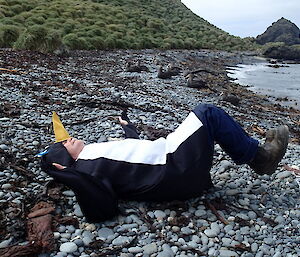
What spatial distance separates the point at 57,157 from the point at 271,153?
6.50ft

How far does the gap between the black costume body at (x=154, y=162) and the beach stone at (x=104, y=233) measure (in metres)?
0.11

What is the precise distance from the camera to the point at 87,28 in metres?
23.5

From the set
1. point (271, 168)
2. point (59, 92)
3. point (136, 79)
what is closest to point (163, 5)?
point (136, 79)

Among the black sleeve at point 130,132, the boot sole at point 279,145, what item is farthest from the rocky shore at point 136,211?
the black sleeve at point 130,132

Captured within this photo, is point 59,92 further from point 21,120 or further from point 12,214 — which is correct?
point 12,214

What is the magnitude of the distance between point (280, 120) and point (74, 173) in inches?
275

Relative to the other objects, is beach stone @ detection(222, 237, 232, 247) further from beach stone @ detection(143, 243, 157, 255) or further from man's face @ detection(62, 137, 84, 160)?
man's face @ detection(62, 137, 84, 160)

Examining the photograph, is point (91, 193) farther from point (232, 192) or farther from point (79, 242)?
point (232, 192)

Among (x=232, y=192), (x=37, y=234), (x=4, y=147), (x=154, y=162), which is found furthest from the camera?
(x=4, y=147)

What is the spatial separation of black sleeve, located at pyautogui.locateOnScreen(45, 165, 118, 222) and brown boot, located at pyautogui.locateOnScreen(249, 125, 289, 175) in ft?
4.48

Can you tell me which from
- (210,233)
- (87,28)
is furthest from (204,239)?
(87,28)

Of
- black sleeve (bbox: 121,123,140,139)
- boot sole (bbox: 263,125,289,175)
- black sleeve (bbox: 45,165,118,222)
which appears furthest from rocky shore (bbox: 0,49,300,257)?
black sleeve (bbox: 121,123,140,139)

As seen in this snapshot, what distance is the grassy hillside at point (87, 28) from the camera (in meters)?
15.1

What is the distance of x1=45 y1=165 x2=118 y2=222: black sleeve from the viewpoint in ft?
9.15
